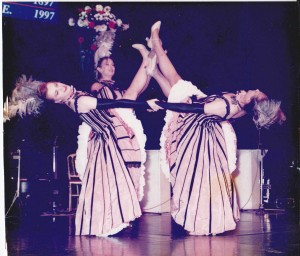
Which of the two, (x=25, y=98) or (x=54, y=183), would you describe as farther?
(x=54, y=183)

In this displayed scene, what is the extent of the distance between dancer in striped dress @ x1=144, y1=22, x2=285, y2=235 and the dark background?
10 centimetres

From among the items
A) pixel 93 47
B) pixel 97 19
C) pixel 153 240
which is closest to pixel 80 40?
pixel 93 47

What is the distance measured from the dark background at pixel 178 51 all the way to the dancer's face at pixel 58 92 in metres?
0.07

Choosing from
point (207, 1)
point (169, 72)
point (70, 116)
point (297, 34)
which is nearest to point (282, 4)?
point (297, 34)

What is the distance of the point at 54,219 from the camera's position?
17.6ft

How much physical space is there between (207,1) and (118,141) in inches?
62.3

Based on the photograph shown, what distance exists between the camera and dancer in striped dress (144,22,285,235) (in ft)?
14.8

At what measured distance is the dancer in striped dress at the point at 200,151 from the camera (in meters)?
4.52

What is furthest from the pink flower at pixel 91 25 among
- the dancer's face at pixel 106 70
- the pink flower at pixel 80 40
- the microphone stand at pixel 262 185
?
the microphone stand at pixel 262 185

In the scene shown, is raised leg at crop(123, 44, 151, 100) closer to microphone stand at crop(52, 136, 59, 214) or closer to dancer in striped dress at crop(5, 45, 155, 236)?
dancer in striped dress at crop(5, 45, 155, 236)

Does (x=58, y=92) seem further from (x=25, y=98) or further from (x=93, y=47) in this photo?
(x=93, y=47)

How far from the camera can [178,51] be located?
4836 millimetres

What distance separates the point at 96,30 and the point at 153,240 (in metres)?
2.02

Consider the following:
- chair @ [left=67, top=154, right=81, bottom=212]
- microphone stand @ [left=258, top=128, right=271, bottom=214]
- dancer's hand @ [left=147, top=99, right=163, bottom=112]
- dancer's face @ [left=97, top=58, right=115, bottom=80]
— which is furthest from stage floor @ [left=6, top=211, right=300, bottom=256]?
dancer's face @ [left=97, top=58, right=115, bottom=80]
